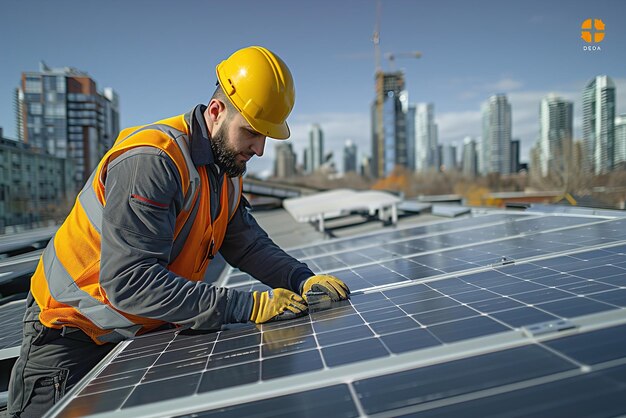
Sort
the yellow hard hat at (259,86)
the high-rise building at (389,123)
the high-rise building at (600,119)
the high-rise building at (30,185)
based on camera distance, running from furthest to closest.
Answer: the high-rise building at (389,123) < the high-rise building at (600,119) < the high-rise building at (30,185) < the yellow hard hat at (259,86)

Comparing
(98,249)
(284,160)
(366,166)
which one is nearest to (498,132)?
(366,166)

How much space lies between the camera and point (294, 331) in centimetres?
242

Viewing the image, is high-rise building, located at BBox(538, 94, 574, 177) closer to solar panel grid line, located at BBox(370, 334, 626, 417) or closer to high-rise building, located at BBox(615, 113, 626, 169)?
high-rise building, located at BBox(615, 113, 626, 169)

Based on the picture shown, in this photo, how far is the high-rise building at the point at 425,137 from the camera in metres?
123

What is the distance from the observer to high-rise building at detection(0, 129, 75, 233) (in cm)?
2911

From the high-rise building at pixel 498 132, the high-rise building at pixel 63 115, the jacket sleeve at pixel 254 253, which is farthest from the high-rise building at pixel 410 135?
the jacket sleeve at pixel 254 253

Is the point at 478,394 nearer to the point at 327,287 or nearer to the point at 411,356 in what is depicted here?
the point at 411,356

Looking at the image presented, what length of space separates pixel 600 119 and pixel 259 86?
1820 inches

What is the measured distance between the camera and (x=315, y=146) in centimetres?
14625

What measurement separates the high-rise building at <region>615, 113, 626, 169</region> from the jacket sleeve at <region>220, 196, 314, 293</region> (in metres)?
45.6

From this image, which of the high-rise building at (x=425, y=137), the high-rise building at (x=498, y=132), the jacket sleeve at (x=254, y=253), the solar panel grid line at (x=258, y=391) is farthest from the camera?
the high-rise building at (x=425, y=137)

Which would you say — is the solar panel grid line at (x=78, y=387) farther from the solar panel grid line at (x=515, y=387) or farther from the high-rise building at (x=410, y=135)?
the high-rise building at (x=410, y=135)

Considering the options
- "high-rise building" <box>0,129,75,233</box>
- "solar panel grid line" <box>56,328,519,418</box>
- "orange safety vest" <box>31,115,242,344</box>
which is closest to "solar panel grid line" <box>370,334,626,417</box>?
"solar panel grid line" <box>56,328,519,418</box>

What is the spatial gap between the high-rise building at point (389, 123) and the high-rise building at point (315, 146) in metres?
34.0
